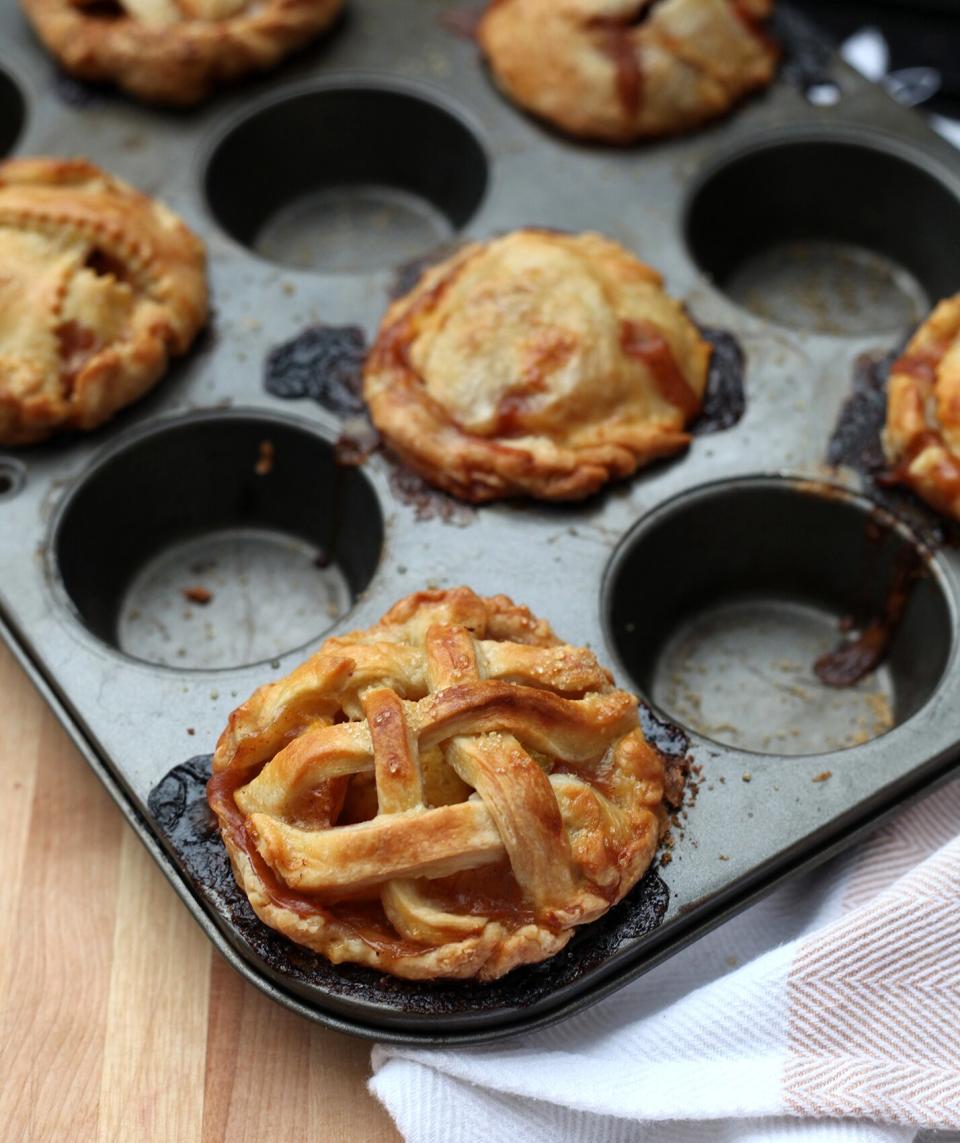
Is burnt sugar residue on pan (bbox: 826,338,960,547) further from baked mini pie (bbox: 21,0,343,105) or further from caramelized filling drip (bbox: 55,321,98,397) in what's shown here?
baked mini pie (bbox: 21,0,343,105)

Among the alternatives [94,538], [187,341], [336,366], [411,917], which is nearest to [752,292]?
[336,366]

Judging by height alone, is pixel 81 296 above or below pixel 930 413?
below

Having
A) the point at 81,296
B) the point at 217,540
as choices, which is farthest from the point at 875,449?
the point at 81,296

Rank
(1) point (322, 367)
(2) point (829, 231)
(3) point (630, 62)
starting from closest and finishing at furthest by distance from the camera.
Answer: (1) point (322, 367)
(3) point (630, 62)
(2) point (829, 231)

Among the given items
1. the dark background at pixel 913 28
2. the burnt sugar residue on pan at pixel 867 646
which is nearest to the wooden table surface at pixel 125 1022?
the burnt sugar residue on pan at pixel 867 646

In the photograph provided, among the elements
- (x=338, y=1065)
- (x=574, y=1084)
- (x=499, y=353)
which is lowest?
A: (x=338, y=1065)

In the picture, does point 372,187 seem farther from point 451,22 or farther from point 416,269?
point 416,269

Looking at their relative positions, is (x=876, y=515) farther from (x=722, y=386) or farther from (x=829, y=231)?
(x=829, y=231)
